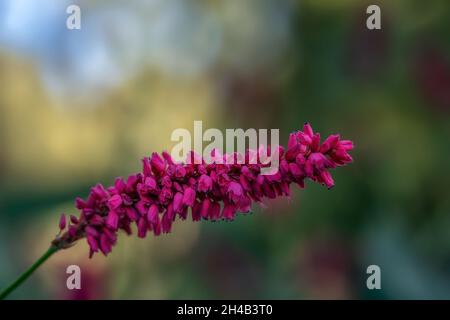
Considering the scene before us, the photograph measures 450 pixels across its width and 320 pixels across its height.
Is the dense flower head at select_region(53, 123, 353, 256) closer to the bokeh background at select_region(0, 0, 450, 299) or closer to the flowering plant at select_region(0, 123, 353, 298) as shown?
the flowering plant at select_region(0, 123, 353, 298)

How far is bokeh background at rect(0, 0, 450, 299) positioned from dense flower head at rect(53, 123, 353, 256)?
1.22 meters

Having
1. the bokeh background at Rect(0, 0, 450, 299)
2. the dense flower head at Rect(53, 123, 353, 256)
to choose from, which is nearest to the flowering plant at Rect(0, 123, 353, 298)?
the dense flower head at Rect(53, 123, 353, 256)

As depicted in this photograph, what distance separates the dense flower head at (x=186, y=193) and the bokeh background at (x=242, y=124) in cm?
122

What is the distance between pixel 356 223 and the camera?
2.89 meters

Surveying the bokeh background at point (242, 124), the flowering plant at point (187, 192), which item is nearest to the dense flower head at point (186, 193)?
the flowering plant at point (187, 192)

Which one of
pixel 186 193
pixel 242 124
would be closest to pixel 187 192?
pixel 186 193

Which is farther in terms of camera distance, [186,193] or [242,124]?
[242,124]

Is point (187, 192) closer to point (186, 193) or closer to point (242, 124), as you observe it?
point (186, 193)

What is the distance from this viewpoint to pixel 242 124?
3.19 m

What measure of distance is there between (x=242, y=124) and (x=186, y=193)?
2.14 metres

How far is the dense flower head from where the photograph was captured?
106cm
